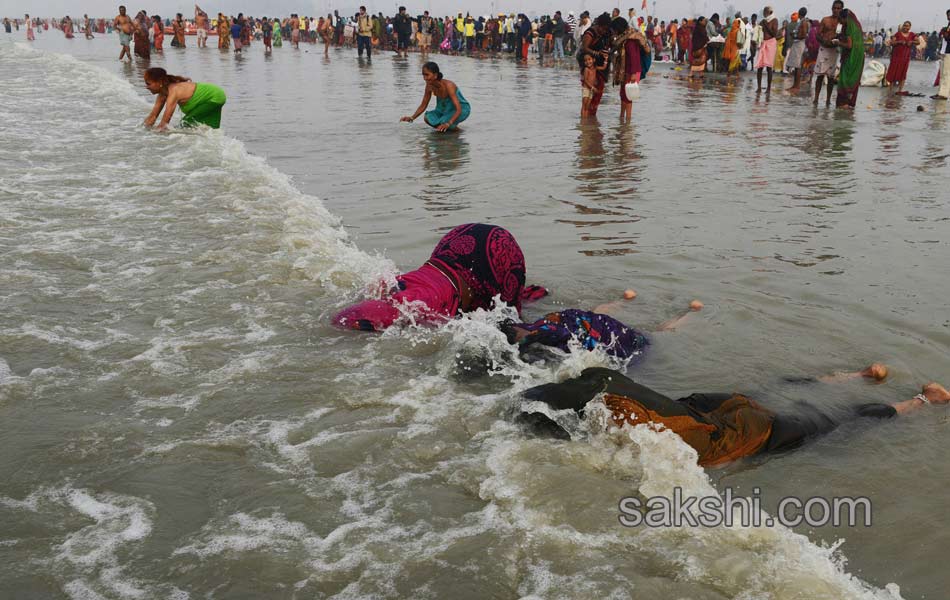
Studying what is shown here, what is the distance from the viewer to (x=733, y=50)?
25109 millimetres

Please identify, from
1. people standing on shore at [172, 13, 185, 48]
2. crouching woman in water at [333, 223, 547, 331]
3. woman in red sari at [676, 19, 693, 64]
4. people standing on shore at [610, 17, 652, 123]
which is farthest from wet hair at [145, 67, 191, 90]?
people standing on shore at [172, 13, 185, 48]

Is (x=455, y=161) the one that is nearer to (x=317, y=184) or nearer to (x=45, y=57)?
(x=317, y=184)

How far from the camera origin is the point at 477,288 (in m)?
4.57

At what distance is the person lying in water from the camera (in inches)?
123

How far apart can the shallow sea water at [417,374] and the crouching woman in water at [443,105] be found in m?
2.60

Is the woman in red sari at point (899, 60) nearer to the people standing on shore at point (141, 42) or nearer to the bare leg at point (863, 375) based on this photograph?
the bare leg at point (863, 375)

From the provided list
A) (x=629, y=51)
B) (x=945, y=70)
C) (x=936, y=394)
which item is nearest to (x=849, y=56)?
(x=945, y=70)

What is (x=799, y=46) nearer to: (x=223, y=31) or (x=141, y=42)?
(x=141, y=42)

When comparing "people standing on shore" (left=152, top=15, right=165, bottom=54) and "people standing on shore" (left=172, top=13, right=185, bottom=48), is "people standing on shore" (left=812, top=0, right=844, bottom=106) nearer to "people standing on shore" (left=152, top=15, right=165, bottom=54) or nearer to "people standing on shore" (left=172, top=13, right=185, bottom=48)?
"people standing on shore" (left=152, top=15, right=165, bottom=54)

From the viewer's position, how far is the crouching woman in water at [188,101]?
36.2 feet

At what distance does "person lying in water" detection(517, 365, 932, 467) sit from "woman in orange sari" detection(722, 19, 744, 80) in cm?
2328

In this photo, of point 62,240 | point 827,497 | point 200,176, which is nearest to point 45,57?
point 200,176

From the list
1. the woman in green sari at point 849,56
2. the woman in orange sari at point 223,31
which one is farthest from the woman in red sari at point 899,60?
the woman in orange sari at point 223,31

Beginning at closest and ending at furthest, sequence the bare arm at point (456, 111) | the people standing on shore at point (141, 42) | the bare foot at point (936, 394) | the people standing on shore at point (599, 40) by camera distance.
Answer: the bare foot at point (936, 394), the bare arm at point (456, 111), the people standing on shore at point (599, 40), the people standing on shore at point (141, 42)
